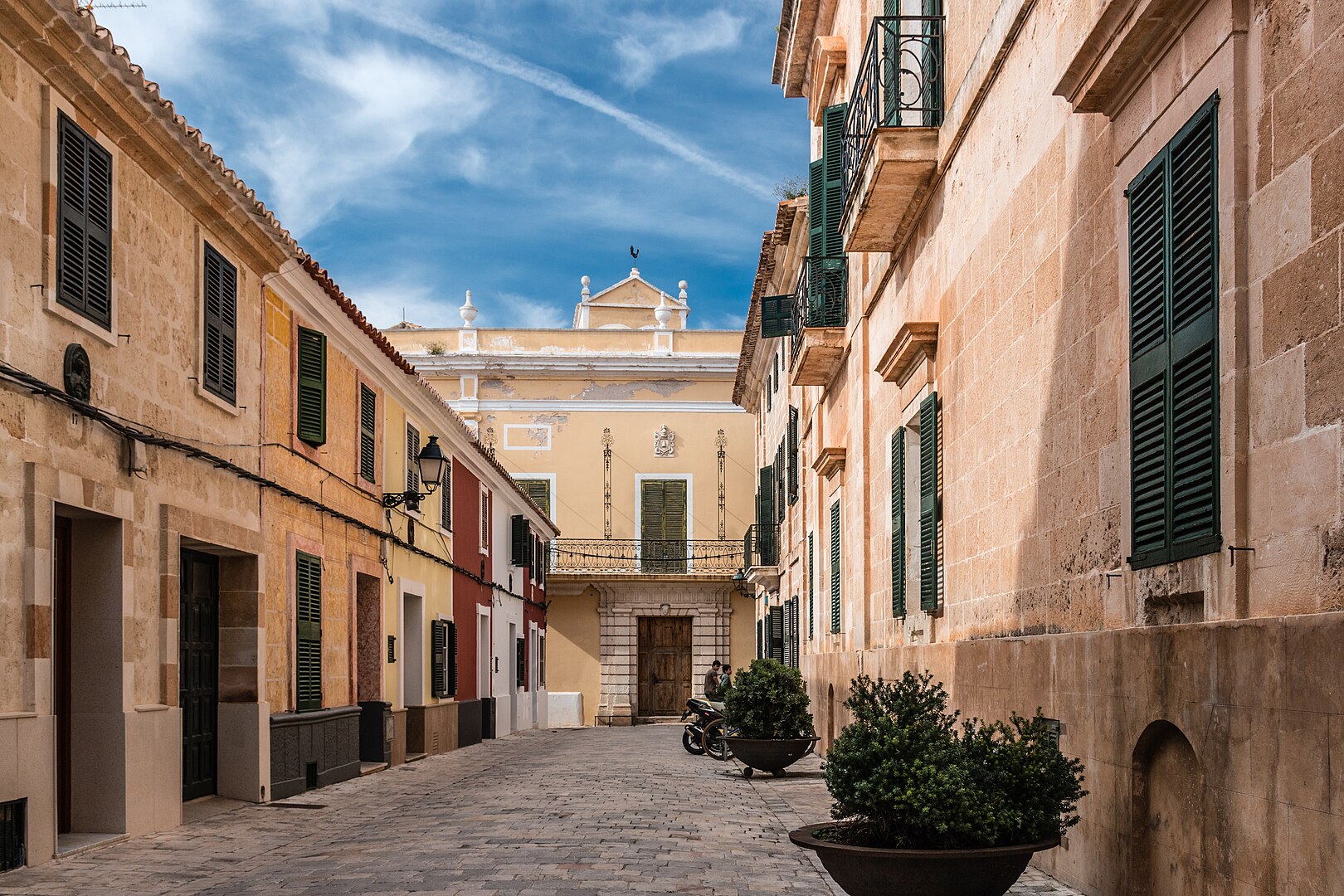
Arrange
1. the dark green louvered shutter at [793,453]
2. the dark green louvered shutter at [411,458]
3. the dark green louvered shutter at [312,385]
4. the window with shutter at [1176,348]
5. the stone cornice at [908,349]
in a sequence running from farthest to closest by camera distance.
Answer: the dark green louvered shutter at [793,453], the dark green louvered shutter at [411,458], the dark green louvered shutter at [312,385], the stone cornice at [908,349], the window with shutter at [1176,348]

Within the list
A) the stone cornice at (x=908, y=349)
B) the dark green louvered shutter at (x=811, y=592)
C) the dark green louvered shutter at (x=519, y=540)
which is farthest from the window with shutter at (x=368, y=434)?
the dark green louvered shutter at (x=519, y=540)

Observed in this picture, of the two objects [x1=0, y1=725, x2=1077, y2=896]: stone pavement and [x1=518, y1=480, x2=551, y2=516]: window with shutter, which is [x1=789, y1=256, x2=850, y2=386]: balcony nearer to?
[x1=0, y1=725, x2=1077, y2=896]: stone pavement

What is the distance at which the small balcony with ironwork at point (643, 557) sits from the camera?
1500 inches

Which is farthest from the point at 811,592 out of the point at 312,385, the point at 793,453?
the point at 312,385

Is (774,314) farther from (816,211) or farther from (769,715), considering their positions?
(769,715)

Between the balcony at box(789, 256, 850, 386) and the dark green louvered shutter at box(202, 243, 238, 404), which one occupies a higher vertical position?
the balcony at box(789, 256, 850, 386)

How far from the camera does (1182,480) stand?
5.82 m

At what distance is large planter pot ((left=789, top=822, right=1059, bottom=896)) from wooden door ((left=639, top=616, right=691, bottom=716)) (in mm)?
32906

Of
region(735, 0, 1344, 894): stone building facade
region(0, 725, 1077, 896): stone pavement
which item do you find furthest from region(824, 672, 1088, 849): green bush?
region(0, 725, 1077, 896): stone pavement

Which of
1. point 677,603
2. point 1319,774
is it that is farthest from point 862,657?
point 677,603

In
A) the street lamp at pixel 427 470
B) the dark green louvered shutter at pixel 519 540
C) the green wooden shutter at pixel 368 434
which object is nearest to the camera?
the green wooden shutter at pixel 368 434

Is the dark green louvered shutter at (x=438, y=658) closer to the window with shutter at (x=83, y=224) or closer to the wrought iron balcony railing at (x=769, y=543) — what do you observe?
the wrought iron balcony railing at (x=769, y=543)

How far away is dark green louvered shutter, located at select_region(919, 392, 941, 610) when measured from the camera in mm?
11445

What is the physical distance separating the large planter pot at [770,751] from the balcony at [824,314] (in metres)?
4.74
